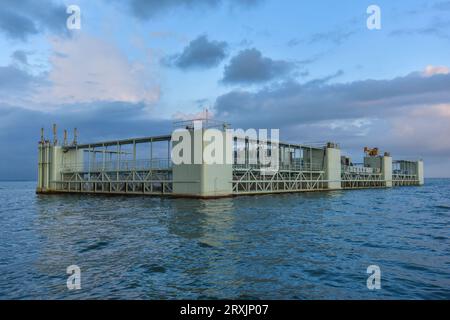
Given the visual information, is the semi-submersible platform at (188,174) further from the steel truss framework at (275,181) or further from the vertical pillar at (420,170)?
the vertical pillar at (420,170)

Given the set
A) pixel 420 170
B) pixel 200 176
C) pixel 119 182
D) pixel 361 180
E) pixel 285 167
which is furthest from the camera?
pixel 420 170

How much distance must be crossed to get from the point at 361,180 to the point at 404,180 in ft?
105

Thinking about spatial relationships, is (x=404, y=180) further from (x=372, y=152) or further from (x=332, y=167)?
(x=332, y=167)

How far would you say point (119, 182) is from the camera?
165ft

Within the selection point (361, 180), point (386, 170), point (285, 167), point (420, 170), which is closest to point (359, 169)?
point (361, 180)

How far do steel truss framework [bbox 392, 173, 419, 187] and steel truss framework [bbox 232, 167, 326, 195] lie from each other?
42167 mm

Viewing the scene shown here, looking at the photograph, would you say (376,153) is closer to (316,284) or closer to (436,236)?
(436,236)

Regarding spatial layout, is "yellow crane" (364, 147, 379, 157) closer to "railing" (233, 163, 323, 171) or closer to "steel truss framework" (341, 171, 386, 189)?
"steel truss framework" (341, 171, 386, 189)

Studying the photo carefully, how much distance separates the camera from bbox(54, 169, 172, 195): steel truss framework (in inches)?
1827

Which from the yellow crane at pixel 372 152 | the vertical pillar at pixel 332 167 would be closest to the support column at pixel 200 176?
the vertical pillar at pixel 332 167

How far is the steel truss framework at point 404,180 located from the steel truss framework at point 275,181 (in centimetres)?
4217

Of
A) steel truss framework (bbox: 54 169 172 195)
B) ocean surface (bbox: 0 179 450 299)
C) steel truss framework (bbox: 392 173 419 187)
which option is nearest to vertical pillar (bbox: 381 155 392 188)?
steel truss framework (bbox: 392 173 419 187)
